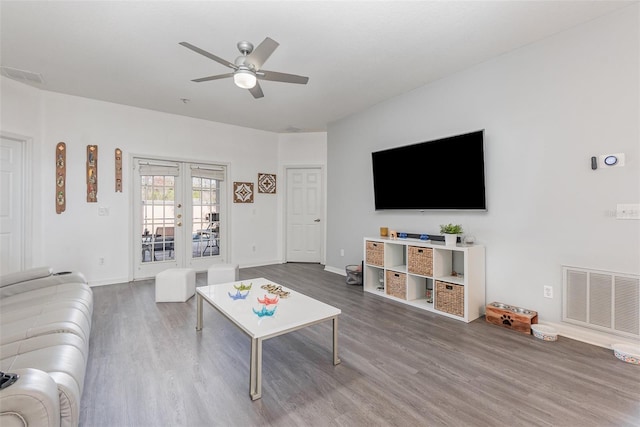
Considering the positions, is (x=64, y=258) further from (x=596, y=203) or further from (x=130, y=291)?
(x=596, y=203)

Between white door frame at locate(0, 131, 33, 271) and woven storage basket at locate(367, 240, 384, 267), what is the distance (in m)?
4.49

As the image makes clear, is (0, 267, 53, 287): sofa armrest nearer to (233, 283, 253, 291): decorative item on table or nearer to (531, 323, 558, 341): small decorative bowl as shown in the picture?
(233, 283, 253, 291): decorative item on table

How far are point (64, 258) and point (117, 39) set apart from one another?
3.16 meters

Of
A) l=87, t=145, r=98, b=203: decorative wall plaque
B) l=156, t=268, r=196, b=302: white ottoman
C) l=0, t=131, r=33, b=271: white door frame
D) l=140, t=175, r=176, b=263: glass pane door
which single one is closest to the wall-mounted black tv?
l=156, t=268, r=196, b=302: white ottoman

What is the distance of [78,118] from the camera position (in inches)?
168

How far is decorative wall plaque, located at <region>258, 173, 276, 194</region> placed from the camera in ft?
19.9

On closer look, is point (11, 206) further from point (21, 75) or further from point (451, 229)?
point (451, 229)

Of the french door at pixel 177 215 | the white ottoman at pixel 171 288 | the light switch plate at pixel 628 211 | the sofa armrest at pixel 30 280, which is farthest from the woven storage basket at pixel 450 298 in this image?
the french door at pixel 177 215

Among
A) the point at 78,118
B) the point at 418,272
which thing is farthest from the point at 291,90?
the point at 78,118

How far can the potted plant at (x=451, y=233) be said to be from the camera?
3232 mm

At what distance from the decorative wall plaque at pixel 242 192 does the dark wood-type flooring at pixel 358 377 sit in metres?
3.01

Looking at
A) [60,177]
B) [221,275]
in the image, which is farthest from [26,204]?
[221,275]

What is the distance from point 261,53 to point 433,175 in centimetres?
239

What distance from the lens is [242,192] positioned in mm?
5832
